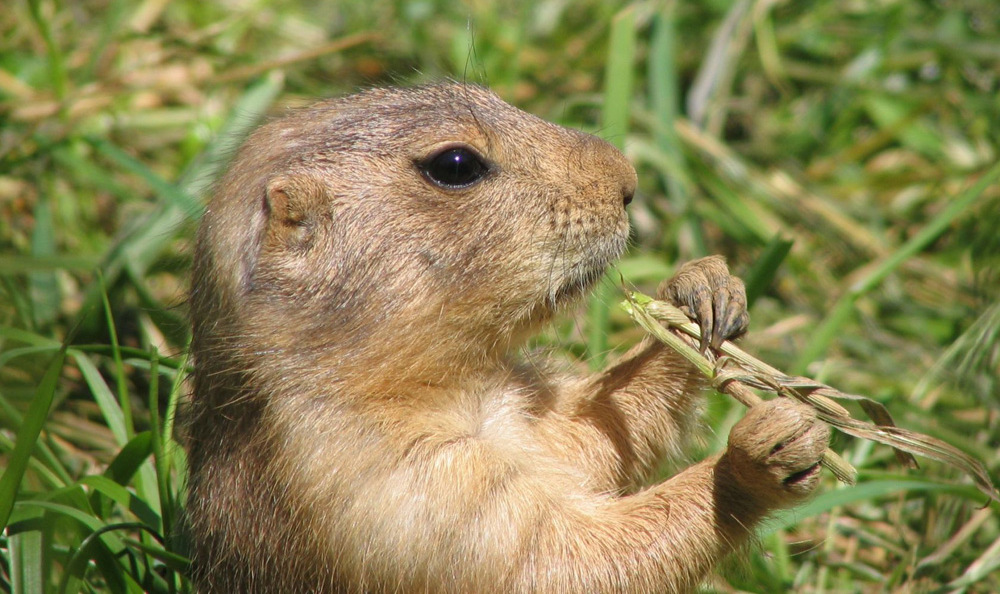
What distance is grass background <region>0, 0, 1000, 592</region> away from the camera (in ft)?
12.5

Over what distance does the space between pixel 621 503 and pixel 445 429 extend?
→ 595mm

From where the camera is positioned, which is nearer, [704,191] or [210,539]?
[210,539]

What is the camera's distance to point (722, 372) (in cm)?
322

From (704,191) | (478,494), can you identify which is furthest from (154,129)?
(478,494)

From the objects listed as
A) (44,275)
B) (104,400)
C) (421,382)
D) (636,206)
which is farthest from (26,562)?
(636,206)

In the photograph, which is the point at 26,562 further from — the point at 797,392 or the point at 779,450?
the point at 797,392

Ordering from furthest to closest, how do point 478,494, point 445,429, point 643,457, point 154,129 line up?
point 154,129 → point 643,457 → point 445,429 → point 478,494

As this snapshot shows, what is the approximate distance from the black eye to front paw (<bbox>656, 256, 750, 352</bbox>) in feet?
2.55

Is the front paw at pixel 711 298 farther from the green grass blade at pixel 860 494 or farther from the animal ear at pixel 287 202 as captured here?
the animal ear at pixel 287 202

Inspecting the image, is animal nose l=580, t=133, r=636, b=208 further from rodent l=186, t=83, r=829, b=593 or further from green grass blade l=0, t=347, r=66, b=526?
green grass blade l=0, t=347, r=66, b=526

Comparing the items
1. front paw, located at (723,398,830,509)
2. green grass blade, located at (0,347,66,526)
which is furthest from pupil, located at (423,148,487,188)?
green grass blade, located at (0,347,66,526)

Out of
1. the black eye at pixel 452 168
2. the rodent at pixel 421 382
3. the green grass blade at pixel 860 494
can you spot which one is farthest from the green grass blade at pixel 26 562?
the green grass blade at pixel 860 494

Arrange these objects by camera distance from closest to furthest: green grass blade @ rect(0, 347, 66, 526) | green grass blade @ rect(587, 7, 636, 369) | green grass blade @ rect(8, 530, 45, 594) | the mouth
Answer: green grass blade @ rect(0, 347, 66, 526), green grass blade @ rect(8, 530, 45, 594), the mouth, green grass blade @ rect(587, 7, 636, 369)

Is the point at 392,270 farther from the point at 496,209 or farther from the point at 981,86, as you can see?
the point at 981,86
